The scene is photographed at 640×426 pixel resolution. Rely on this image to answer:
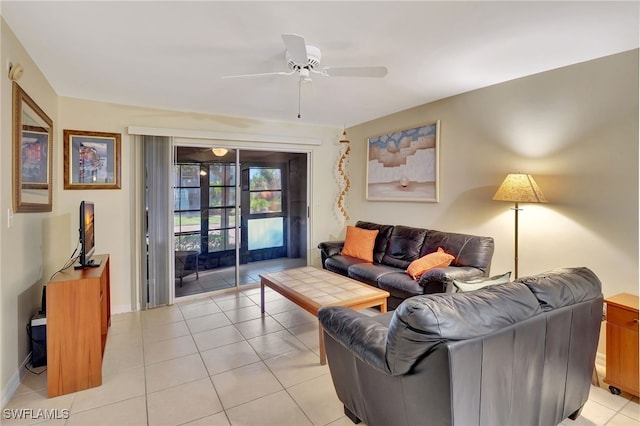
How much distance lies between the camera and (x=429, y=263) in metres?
3.42

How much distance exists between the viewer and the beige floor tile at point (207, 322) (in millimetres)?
3384

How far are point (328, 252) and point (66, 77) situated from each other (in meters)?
3.44

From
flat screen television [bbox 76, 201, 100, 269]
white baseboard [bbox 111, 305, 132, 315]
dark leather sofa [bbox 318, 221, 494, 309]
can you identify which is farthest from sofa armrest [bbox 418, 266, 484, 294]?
white baseboard [bbox 111, 305, 132, 315]

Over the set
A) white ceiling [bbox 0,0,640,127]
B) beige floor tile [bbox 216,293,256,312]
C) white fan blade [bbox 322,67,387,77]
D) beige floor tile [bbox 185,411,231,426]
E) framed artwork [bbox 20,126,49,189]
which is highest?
white ceiling [bbox 0,0,640,127]

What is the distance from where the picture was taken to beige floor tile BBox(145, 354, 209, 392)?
2.40 meters

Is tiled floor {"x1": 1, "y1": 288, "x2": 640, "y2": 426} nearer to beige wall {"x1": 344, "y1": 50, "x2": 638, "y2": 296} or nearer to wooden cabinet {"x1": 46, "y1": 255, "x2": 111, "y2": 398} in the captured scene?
wooden cabinet {"x1": 46, "y1": 255, "x2": 111, "y2": 398}

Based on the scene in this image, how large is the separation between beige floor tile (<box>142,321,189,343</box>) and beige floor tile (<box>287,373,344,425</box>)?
5.05 ft

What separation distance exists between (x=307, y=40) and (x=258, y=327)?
8.86 feet

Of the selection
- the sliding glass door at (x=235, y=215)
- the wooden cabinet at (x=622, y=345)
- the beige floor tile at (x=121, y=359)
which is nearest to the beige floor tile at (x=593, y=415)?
the wooden cabinet at (x=622, y=345)

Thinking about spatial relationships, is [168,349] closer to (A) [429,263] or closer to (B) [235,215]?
(B) [235,215]

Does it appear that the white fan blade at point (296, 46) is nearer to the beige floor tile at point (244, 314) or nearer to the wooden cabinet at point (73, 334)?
the wooden cabinet at point (73, 334)

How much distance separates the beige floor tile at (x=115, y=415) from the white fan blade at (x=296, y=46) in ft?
7.99

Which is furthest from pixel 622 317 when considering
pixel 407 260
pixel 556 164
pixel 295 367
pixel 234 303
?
pixel 234 303

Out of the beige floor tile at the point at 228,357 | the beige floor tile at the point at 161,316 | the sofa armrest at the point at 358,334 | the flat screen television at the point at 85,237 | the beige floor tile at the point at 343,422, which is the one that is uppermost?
the flat screen television at the point at 85,237
